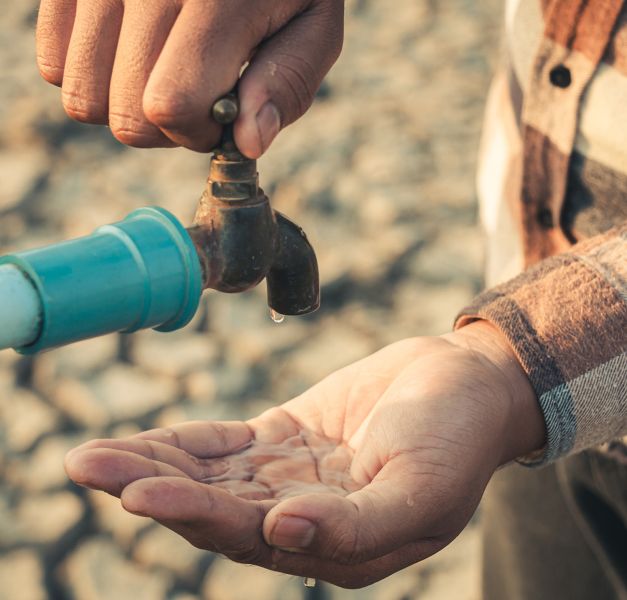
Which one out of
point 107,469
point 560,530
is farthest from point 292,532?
point 560,530

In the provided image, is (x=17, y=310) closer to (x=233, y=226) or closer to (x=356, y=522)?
(x=233, y=226)

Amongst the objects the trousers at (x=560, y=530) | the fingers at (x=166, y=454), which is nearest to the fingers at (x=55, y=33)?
the fingers at (x=166, y=454)

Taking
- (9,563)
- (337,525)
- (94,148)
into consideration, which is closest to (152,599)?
(9,563)

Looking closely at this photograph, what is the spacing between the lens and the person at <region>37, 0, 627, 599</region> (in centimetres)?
103

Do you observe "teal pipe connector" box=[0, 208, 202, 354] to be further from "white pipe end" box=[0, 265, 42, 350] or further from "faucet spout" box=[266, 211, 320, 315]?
"faucet spout" box=[266, 211, 320, 315]

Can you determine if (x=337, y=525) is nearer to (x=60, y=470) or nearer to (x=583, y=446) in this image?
(x=583, y=446)

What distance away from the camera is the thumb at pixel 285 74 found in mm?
1030

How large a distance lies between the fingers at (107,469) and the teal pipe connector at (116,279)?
0.48 feet

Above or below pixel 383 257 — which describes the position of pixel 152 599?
below

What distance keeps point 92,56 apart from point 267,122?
21 centimetres

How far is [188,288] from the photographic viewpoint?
3.39 ft

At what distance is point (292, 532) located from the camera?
1.04 meters

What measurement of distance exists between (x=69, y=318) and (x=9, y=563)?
165 centimetres

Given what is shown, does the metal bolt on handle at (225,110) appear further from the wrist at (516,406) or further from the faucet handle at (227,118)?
the wrist at (516,406)
